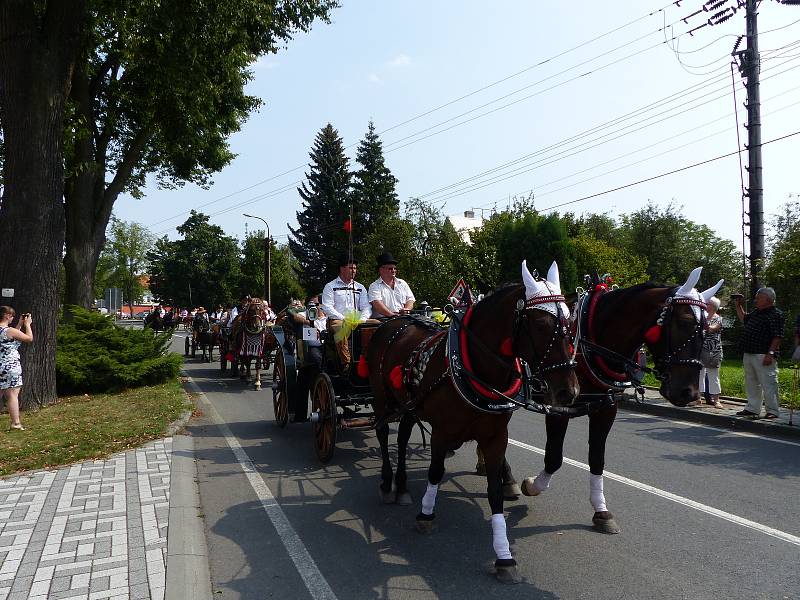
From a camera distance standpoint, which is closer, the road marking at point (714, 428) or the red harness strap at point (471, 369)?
the red harness strap at point (471, 369)

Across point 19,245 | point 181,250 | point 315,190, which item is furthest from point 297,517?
point 181,250

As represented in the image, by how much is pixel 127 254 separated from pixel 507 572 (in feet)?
216

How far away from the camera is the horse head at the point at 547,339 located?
3482 mm

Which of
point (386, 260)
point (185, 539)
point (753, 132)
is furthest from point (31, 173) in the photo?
point (753, 132)

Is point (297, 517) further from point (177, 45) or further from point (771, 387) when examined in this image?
point (177, 45)

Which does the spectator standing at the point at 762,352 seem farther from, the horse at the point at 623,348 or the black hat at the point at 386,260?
the black hat at the point at 386,260

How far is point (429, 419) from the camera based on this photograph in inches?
175

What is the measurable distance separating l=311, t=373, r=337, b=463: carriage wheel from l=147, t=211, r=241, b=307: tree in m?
54.4

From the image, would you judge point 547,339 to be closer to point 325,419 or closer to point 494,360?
point 494,360

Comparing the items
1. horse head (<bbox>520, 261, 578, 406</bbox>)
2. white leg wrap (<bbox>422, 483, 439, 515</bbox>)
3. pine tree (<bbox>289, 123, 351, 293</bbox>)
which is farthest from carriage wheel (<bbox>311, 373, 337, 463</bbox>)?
pine tree (<bbox>289, 123, 351, 293</bbox>)

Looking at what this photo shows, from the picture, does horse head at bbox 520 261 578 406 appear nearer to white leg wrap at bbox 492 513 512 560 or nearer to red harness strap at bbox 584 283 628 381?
white leg wrap at bbox 492 513 512 560

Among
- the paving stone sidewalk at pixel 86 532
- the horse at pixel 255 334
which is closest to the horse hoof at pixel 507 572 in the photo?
the paving stone sidewalk at pixel 86 532

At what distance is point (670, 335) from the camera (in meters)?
4.19

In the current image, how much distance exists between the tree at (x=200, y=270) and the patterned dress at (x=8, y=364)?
5164 cm
